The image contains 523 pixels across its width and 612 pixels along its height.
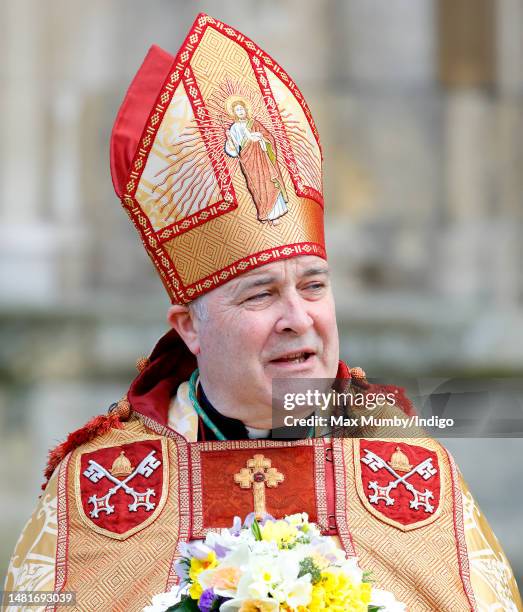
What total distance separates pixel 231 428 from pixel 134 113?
109 centimetres

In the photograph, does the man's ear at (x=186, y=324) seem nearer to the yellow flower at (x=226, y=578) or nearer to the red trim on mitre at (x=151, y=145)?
the red trim on mitre at (x=151, y=145)

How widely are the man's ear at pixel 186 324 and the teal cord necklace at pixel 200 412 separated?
161mm

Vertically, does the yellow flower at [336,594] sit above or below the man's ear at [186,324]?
below

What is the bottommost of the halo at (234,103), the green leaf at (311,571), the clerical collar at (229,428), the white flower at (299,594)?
the white flower at (299,594)

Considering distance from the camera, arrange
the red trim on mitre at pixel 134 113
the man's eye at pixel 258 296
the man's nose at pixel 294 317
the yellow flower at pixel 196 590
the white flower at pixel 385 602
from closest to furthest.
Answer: the yellow flower at pixel 196 590 → the white flower at pixel 385 602 → the man's nose at pixel 294 317 → the man's eye at pixel 258 296 → the red trim on mitre at pixel 134 113

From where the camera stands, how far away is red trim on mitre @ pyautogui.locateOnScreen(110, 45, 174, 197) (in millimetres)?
5539

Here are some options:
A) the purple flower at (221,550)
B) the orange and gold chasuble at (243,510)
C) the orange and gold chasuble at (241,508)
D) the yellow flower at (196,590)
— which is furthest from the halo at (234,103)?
the yellow flower at (196,590)

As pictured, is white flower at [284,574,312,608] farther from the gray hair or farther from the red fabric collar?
the red fabric collar

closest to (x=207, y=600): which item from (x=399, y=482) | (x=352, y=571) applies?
(x=352, y=571)

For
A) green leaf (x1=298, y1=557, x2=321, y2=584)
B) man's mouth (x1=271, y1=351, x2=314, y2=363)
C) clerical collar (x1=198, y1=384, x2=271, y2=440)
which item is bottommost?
green leaf (x1=298, y1=557, x2=321, y2=584)

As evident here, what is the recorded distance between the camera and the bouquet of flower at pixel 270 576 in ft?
14.3

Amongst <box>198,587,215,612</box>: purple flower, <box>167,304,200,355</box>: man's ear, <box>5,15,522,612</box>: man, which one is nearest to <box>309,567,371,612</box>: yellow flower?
<box>198,587,215,612</box>: purple flower

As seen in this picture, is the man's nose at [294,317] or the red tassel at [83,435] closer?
the man's nose at [294,317]

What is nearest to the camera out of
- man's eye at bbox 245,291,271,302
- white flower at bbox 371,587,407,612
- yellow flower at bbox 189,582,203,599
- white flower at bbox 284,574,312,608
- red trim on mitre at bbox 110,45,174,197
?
white flower at bbox 284,574,312,608
